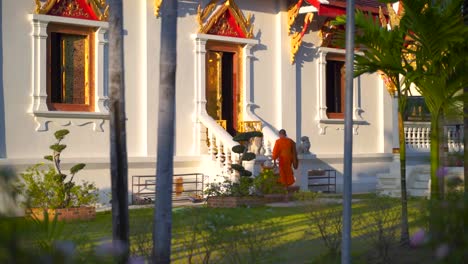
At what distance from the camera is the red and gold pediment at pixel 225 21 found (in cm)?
1908

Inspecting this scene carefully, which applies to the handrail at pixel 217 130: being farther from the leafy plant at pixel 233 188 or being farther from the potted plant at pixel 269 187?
the leafy plant at pixel 233 188

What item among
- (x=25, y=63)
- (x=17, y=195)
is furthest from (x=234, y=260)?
(x=25, y=63)

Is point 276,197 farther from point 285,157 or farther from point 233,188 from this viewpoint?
point 285,157

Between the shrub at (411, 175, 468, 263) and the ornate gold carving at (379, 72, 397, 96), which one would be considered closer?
the shrub at (411, 175, 468, 263)

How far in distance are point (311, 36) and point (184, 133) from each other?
5.12m

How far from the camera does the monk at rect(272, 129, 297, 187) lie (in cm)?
1812

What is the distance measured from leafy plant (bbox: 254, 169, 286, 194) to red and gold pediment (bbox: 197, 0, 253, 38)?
4.09 metres

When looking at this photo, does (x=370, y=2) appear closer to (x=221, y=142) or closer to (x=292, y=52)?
(x=292, y=52)

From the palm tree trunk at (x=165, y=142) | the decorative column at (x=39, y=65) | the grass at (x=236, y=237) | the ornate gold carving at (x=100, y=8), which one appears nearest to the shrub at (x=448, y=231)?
the grass at (x=236, y=237)

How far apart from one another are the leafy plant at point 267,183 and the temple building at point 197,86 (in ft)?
3.46

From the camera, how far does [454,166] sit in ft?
32.7

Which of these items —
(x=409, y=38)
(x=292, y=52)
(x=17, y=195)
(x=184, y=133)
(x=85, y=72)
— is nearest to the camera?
(x=17, y=195)

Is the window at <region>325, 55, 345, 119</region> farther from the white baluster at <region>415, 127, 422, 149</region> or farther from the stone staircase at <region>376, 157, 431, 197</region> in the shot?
the white baluster at <region>415, 127, 422, 149</region>

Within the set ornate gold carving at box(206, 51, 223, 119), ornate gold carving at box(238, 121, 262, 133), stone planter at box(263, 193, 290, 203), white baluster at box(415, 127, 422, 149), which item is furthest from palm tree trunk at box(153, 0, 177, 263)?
white baluster at box(415, 127, 422, 149)
